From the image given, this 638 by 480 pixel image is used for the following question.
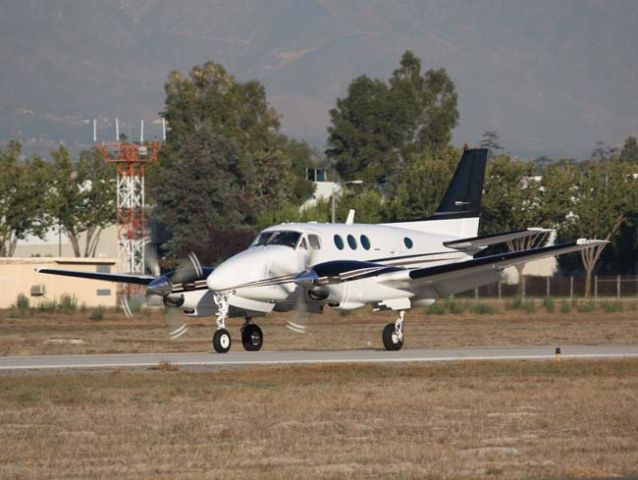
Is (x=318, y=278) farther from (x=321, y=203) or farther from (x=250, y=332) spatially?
(x=321, y=203)

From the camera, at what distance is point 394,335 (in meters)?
31.8

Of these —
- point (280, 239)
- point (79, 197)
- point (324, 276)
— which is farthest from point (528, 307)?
point (79, 197)

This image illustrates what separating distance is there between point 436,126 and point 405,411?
371 feet

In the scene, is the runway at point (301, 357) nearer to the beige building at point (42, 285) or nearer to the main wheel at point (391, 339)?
the main wheel at point (391, 339)

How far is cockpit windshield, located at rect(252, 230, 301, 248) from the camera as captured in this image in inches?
1208

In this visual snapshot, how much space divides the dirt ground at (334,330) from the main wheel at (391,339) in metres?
2.38

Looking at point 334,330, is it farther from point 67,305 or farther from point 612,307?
point 67,305

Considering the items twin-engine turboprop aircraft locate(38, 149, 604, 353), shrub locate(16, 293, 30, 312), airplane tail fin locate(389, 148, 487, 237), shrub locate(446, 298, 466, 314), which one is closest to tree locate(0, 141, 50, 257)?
shrub locate(16, 293, 30, 312)

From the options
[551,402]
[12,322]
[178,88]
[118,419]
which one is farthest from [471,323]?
[178,88]

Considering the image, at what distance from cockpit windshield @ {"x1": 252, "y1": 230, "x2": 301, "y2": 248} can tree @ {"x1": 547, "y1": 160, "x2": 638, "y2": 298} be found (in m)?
61.1

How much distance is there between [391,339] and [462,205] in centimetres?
626

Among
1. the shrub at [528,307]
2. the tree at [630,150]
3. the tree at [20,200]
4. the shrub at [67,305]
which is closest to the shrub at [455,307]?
the shrub at [528,307]

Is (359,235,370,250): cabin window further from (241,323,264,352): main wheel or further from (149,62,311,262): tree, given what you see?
(149,62,311,262): tree

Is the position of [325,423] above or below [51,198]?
below
